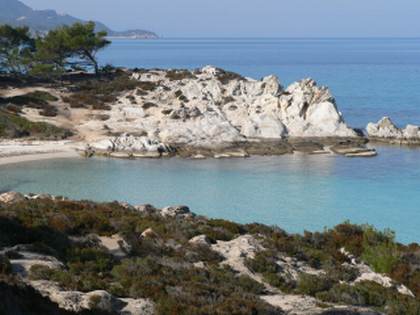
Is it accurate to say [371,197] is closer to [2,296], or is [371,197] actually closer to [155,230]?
[155,230]

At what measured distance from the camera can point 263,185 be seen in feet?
118

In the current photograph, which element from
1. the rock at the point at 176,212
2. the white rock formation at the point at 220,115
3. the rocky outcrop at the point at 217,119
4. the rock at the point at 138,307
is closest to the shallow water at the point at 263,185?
the rocky outcrop at the point at 217,119

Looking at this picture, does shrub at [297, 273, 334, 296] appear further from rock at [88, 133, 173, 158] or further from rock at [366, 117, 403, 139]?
rock at [366, 117, 403, 139]

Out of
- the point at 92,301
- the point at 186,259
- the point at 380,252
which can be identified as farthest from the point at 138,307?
the point at 380,252

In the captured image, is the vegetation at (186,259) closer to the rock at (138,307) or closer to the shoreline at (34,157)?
the rock at (138,307)

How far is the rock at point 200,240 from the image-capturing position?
613 inches

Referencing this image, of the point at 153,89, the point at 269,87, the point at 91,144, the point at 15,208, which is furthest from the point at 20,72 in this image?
the point at 15,208

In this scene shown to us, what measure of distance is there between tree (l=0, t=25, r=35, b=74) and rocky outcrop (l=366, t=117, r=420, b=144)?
32.7 metres

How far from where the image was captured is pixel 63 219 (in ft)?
51.6

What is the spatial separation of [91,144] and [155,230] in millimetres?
29773

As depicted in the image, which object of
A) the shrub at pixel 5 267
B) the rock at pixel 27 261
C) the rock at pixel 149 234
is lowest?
the rock at pixel 149 234

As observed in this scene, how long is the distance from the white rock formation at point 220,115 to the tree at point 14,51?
42.5ft

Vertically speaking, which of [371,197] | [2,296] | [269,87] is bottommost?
[371,197]

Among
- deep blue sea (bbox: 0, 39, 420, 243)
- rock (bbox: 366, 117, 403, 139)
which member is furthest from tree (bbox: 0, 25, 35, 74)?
rock (bbox: 366, 117, 403, 139)
